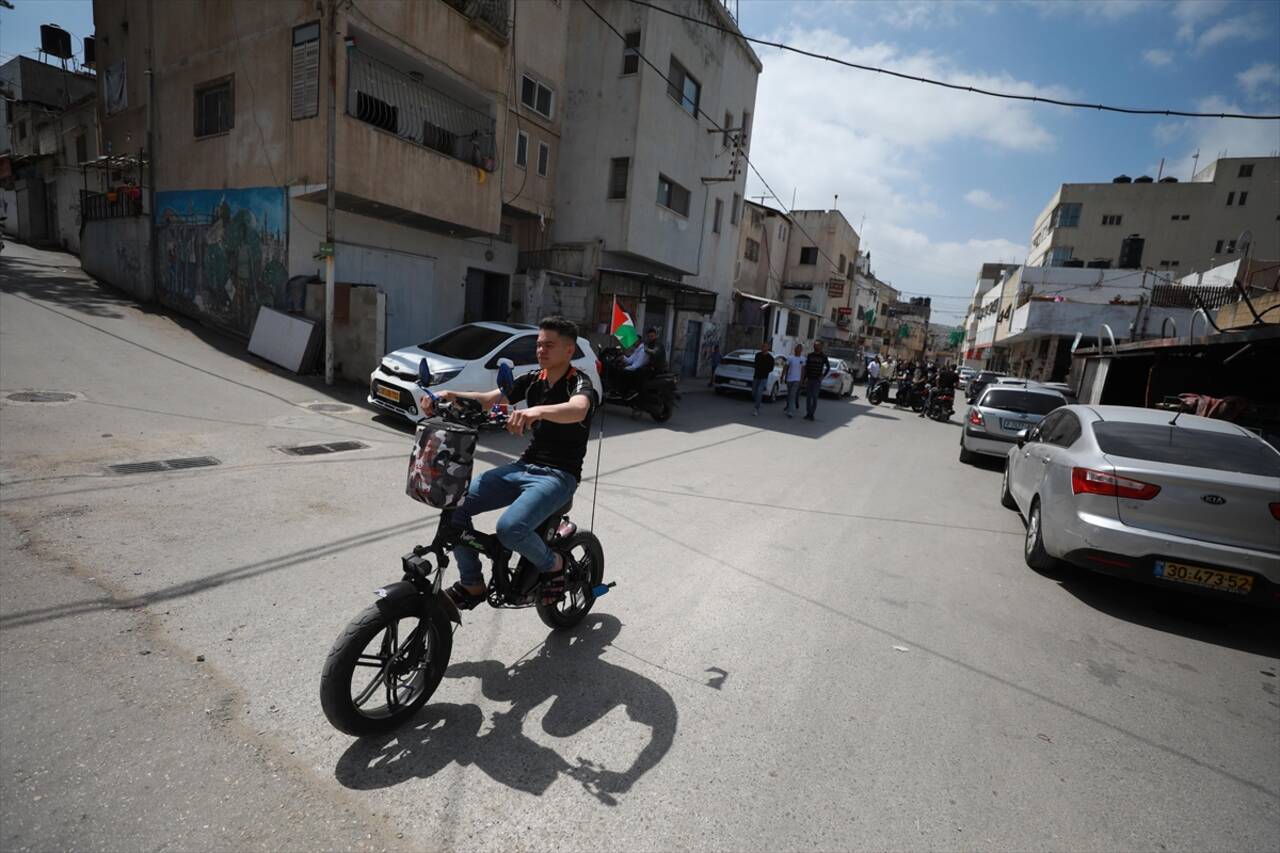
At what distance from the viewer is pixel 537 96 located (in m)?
17.9

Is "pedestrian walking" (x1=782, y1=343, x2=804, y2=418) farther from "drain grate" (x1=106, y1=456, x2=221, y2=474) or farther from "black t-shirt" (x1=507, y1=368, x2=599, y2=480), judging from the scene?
"black t-shirt" (x1=507, y1=368, x2=599, y2=480)

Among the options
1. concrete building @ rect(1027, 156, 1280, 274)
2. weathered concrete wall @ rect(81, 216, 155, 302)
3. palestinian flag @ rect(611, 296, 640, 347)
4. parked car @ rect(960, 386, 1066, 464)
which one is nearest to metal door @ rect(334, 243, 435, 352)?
weathered concrete wall @ rect(81, 216, 155, 302)

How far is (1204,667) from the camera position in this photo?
3906mm

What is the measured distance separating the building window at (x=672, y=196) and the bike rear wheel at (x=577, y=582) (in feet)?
59.1

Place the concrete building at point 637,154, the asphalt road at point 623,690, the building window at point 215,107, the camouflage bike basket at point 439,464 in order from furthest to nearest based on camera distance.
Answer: the concrete building at point 637,154 → the building window at point 215,107 → the camouflage bike basket at point 439,464 → the asphalt road at point 623,690

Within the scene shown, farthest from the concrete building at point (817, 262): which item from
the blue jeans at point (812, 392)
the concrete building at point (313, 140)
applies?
the concrete building at point (313, 140)

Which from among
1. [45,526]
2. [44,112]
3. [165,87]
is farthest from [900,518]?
[44,112]

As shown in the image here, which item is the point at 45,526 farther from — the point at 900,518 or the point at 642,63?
the point at 642,63

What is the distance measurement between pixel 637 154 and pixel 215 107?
10.7 meters

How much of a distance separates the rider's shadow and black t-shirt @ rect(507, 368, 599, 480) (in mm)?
1102

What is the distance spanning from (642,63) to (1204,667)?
19.0 m

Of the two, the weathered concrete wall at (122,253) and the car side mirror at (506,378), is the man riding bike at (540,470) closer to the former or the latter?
the car side mirror at (506,378)

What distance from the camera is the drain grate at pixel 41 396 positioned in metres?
7.59

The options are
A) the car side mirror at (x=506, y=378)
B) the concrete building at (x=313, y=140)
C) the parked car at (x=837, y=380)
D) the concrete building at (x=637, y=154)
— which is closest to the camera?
the car side mirror at (x=506, y=378)
